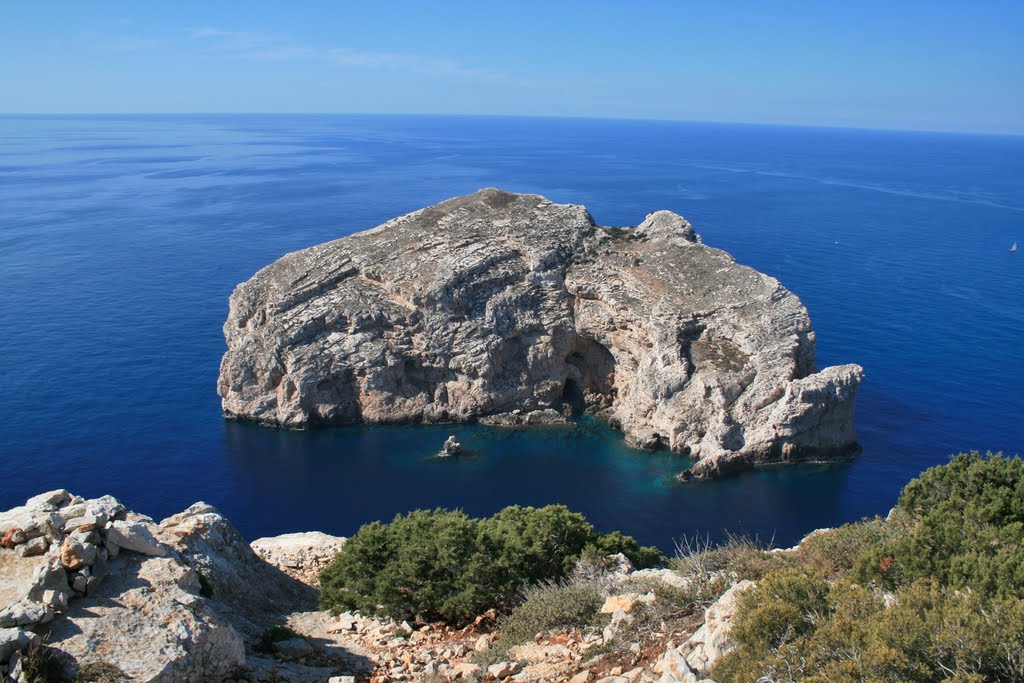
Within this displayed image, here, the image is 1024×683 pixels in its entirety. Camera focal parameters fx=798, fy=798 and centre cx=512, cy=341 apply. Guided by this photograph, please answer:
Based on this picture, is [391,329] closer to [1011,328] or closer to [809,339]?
[809,339]

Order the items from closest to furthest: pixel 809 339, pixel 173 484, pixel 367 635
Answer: pixel 367 635 → pixel 173 484 → pixel 809 339

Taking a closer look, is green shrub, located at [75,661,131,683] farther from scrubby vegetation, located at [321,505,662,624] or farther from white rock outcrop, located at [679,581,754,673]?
white rock outcrop, located at [679,581,754,673]

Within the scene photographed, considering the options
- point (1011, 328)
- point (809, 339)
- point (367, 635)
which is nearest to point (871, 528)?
point (367, 635)

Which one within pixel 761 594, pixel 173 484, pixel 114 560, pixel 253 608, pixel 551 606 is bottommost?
pixel 173 484

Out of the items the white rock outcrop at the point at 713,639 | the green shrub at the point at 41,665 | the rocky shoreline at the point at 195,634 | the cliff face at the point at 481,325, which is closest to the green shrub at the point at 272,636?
the rocky shoreline at the point at 195,634

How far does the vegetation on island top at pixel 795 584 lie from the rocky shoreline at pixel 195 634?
0.51 m

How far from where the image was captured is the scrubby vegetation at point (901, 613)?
37.6 feet

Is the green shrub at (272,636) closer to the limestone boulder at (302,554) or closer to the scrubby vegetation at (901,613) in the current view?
the limestone boulder at (302,554)

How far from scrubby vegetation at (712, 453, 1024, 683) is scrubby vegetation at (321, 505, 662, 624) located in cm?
712

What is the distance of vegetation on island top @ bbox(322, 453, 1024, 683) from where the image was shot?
11.6 m

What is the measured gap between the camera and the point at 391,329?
6081 centimetres

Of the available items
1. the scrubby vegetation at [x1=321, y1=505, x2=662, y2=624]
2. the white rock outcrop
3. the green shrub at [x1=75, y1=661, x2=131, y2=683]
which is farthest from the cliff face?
the green shrub at [x1=75, y1=661, x2=131, y2=683]

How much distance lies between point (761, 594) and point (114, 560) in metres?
13.9

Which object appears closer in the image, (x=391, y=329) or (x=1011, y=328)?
(x=391, y=329)
